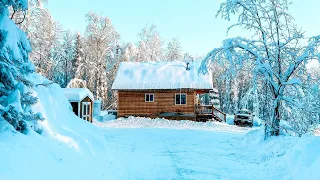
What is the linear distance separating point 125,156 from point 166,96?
1712 centimetres

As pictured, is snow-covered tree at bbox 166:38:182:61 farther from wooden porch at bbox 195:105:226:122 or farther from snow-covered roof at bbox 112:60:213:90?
wooden porch at bbox 195:105:226:122

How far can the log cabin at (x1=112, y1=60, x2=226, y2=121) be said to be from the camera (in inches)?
1046

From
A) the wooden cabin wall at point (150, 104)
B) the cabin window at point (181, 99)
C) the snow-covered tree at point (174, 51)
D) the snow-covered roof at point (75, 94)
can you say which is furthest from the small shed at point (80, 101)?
the snow-covered tree at point (174, 51)

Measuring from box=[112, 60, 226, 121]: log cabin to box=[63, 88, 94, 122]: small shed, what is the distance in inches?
205

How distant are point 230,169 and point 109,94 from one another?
42156mm

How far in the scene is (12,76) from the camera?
20.3ft

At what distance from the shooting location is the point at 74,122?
34.4ft

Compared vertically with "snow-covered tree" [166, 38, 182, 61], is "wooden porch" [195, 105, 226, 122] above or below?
below

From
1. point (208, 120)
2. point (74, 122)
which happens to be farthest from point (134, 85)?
point (74, 122)

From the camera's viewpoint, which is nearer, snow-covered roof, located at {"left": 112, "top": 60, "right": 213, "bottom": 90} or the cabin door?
the cabin door

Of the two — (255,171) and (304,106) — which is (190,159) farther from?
(304,106)

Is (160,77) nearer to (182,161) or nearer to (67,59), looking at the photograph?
(67,59)

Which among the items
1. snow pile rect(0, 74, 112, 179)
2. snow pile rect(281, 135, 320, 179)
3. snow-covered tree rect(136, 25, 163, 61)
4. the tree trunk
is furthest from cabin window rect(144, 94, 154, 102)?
snow pile rect(281, 135, 320, 179)

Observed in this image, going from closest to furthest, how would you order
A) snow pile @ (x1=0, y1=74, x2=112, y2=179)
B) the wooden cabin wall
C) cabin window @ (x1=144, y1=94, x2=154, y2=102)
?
snow pile @ (x1=0, y1=74, x2=112, y2=179)
the wooden cabin wall
cabin window @ (x1=144, y1=94, x2=154, y2=102)
